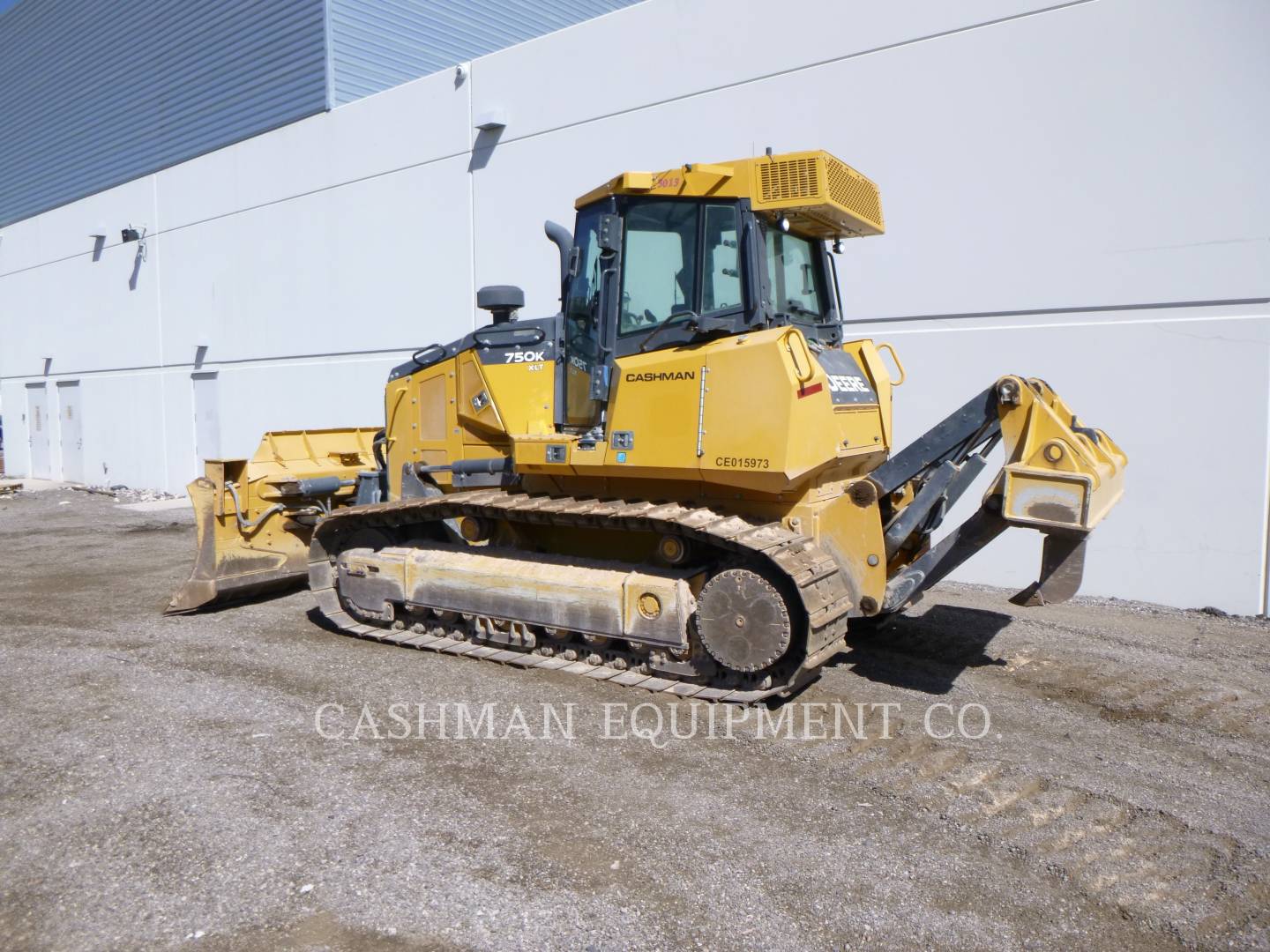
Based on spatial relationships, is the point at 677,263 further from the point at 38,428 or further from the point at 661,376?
the point at 38,428

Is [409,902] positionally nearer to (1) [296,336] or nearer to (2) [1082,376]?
(2) [1082,376]

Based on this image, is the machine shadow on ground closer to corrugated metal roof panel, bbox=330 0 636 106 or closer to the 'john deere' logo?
the 'john deere' logo

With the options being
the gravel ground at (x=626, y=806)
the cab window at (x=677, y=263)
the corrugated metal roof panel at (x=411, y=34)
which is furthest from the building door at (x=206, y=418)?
the cab window at (x=677, y=263)

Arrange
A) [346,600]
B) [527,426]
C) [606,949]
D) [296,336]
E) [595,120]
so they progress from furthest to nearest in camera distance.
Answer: [296,336], [595,120], [346,600], [527,426], [606,949]

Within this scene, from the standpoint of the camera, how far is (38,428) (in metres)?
23.6

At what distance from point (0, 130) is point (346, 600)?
2685 cm

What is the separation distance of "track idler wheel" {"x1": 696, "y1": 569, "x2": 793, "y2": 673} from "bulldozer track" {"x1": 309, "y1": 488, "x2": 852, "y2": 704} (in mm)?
136

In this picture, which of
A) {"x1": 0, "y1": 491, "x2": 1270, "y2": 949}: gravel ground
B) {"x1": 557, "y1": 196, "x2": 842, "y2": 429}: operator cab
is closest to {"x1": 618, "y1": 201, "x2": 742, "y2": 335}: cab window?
{"x1": 557, "y1": 196, "x2": 842, "y2": 429}: operator cab

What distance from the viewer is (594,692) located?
5.78 m

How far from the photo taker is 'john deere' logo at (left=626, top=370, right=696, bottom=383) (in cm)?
558

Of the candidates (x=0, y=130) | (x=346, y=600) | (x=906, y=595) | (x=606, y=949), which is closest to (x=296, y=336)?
(x=346, y=600)

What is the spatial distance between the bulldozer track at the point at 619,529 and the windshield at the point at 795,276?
1.45 meters

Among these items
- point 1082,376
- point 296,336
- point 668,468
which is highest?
point 296,336

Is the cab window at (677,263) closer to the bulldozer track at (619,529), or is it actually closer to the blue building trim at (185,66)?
the bulldozer track at (619,529)
